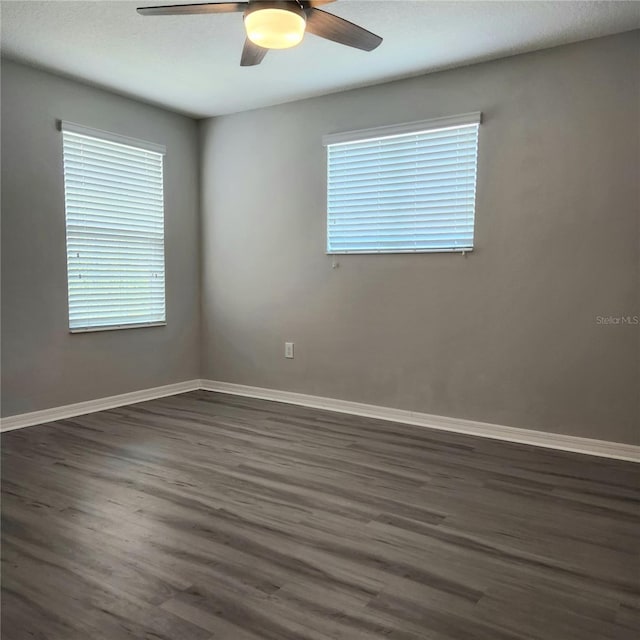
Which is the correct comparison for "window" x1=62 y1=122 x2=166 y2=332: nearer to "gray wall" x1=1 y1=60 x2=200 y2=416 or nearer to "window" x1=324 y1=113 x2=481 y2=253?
"gray wall" x1=1 y1=60 x2=200 y2=416

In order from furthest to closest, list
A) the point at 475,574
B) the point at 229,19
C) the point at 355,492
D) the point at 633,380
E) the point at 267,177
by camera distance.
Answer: the point at 267,177, the point at 633,380, the point at 229,19, the point at 355,492, the point at 475,574

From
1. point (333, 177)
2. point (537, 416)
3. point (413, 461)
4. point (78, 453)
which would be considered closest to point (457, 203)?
point (333, 177)

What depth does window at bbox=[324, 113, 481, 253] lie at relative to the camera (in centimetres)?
366

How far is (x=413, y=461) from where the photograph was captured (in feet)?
10.2

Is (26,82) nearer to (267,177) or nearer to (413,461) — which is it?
(267,177)

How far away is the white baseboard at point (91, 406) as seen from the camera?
371 cm

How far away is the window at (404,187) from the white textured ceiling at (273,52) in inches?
16.4

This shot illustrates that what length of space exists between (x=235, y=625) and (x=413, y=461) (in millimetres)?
1669

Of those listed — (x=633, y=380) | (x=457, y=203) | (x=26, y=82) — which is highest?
(x=26, y=82)

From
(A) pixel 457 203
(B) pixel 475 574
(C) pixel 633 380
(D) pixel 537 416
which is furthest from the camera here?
(A) pixel 457 203

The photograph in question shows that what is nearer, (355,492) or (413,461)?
(355,492)

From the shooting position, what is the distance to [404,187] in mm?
3883

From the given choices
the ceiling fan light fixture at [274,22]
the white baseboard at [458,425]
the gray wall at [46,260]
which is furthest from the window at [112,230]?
the ceiling fan light fixture at [274,22]

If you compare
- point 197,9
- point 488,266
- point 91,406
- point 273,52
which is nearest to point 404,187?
point 488,266
